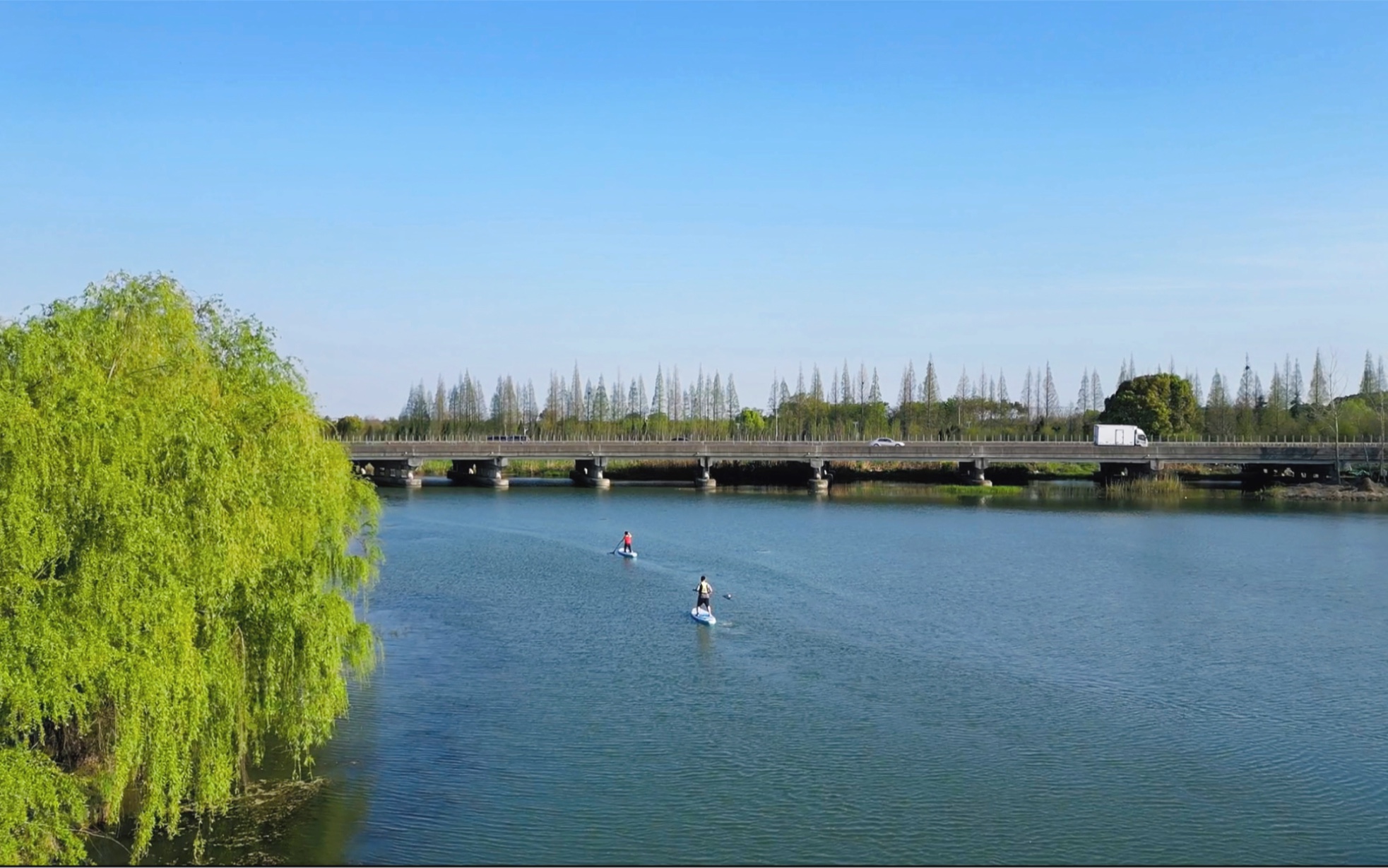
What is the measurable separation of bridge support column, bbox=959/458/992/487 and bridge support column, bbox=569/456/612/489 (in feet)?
115

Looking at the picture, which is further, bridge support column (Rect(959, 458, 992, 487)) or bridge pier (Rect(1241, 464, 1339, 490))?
bridge support column (Rect(959, 458, 992, 487))

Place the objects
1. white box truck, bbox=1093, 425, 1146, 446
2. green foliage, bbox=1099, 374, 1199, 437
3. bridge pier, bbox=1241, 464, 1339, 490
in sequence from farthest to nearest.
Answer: green foliage, bbox=1099, 374, 1199, 437 → white box truck, bbox=1093, 425, 1146, 446 → bridge pier, bbox=1241, 464, 1339, 490

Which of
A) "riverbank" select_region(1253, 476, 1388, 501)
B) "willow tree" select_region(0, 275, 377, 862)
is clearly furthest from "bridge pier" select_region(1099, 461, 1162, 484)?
"willow tree" select_region(0, 275, 377, 862)

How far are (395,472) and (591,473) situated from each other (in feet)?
63.6

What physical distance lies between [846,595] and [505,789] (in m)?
23.9

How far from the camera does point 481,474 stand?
110 meters

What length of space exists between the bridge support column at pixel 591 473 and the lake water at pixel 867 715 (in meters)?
49.0

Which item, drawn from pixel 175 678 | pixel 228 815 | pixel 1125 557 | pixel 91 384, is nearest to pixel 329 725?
pixel 228 815

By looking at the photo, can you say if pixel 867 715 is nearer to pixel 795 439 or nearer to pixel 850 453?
pixel 850 453

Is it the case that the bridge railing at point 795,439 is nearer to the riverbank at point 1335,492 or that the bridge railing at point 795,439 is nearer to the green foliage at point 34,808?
the riverbank at point 1335,492

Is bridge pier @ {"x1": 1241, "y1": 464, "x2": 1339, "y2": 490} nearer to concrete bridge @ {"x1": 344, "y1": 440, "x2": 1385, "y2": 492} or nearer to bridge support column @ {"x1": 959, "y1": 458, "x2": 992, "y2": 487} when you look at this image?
concrete bridge @ {"x1": 344, "y1": 440, "x2": 1385, "y2": 492}

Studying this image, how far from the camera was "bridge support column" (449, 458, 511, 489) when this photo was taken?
10262 centimetres

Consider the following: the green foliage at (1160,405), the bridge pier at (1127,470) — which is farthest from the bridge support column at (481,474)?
the green foliage at (1160,405)

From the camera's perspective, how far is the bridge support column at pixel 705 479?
102125mm
